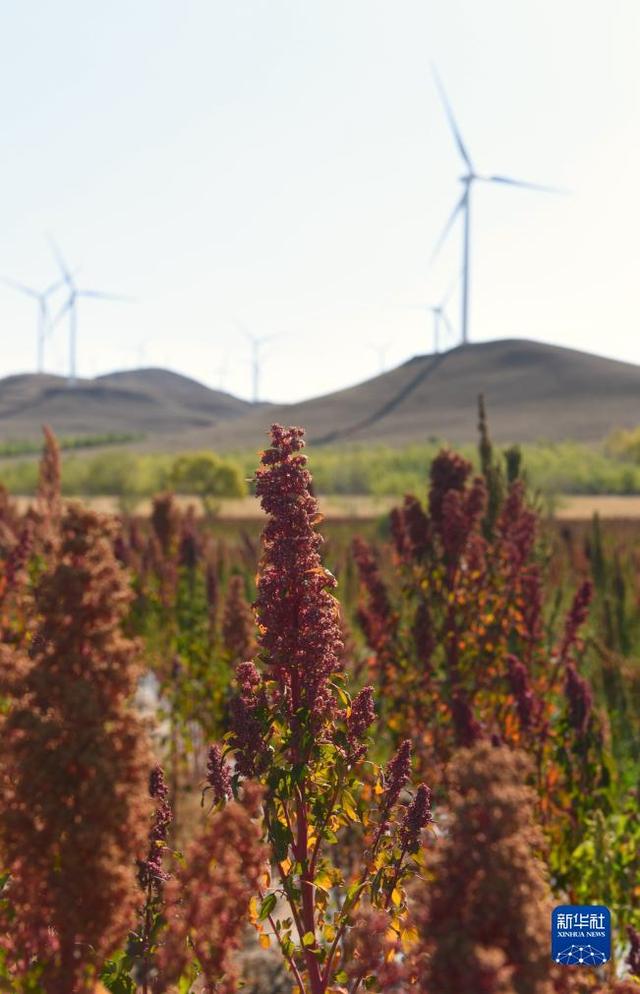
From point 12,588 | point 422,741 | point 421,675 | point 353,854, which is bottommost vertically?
point 353,854

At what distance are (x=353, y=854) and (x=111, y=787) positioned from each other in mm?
6061

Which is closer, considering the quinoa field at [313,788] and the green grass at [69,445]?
the quinoa field at [313,788]

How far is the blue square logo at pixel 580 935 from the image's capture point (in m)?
2.39

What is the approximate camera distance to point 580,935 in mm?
2422

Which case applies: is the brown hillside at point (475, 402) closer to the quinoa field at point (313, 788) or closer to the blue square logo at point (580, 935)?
the quinoa field at point (313, 788)

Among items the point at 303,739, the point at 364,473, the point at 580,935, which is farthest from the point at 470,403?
the point at 580,935

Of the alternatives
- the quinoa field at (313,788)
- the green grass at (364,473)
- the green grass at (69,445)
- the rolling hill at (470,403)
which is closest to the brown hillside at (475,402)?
the rolling hill at (470,403)

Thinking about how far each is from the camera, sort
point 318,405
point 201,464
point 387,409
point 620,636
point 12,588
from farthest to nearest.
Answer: point 318,405
point 387,409
point 201,464
point 620,636
point 12,588

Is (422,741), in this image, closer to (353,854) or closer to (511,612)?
(511,612)

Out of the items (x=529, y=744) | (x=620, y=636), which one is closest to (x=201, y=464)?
(x=620, y=636)

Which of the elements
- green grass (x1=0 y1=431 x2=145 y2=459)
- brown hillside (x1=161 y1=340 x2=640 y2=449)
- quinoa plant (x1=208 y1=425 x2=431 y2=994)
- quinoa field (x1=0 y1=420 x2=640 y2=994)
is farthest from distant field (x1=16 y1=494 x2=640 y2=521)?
green grass (x1=0 y1=431 x2=145 y2=459)

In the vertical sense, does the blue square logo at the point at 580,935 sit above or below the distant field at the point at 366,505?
above

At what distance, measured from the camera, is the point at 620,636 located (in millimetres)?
9531

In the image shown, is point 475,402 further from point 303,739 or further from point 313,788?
point 303,739
